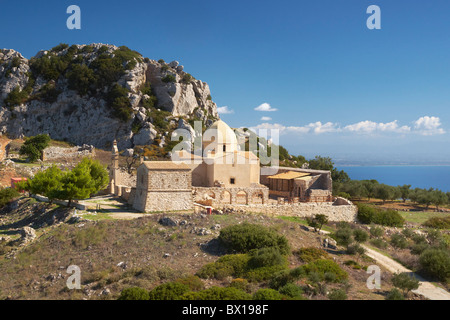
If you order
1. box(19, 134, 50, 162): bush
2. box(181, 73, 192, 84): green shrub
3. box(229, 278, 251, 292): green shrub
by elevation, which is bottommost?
box(229, 278, 251, 292): green shrub

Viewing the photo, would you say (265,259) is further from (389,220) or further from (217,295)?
(389,220)

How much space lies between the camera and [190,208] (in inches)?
1028

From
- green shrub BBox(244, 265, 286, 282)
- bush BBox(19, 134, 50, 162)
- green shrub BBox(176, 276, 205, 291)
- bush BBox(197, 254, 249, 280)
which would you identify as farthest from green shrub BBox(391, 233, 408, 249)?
bush BBox(19, 134, 50, 162)

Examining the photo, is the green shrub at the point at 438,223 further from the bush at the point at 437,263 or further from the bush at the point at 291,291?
the bush at the point at 291,291

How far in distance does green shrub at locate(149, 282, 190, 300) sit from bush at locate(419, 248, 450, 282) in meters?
13.2

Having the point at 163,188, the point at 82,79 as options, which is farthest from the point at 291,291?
the point at 82,79

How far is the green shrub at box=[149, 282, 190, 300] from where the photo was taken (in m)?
13.0

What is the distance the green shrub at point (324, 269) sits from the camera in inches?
629

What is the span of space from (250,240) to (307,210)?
1210cm

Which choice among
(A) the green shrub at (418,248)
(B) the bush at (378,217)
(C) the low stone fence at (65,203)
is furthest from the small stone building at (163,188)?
(B) the bush at (378,217)

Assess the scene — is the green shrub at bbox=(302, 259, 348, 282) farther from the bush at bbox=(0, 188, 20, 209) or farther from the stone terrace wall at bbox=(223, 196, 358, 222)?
the bush at bbox=(0, 188, 20, 209)

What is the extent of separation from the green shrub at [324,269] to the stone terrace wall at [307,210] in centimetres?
1054
